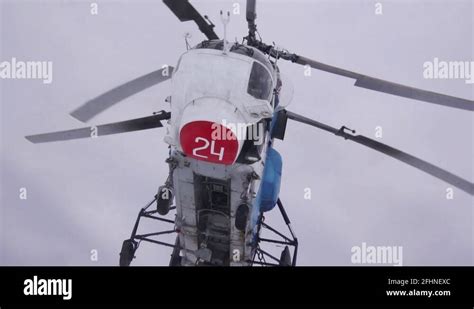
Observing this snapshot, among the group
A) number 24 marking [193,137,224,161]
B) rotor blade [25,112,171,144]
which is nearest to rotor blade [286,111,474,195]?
rotor blade [25,112,171,144]

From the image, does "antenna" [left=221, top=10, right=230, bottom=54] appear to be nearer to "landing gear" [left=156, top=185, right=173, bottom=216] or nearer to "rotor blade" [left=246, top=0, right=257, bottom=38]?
"rotor blade" [left=246, top=0, right=257, bottom=38]

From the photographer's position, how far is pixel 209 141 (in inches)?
319

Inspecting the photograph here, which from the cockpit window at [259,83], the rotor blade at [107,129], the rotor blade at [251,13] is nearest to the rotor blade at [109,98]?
the rotor blade at [107,129]

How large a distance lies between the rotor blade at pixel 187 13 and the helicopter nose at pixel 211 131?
2.58 metres

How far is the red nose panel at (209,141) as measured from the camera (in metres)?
8.02

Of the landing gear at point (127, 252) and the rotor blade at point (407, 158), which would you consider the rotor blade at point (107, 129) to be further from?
the rotor blade at point (407, 158)

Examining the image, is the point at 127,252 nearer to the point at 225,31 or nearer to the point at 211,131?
the point at 211,131

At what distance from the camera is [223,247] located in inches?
449

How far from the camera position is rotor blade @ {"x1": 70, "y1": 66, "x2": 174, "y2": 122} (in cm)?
916
